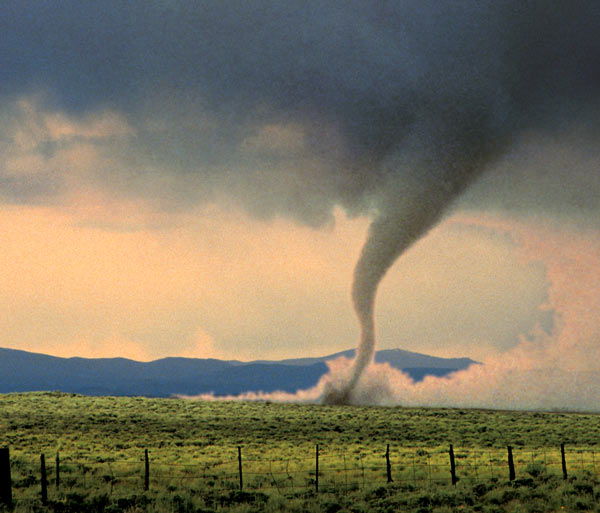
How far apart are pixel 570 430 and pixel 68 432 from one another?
4927cm

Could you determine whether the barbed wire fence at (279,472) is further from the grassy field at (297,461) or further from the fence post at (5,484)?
the grassy field at (297,461)

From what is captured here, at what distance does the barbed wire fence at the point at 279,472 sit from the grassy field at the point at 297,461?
110mm

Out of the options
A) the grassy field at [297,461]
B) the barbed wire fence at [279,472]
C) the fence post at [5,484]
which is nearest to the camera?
the fence post at [5,484]

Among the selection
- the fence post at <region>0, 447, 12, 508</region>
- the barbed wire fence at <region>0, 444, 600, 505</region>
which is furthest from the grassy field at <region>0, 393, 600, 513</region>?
the fence post at <region>0, 447, 12, 508</region>

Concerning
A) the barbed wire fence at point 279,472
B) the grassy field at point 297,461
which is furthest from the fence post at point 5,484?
the grassy field at point 297,461

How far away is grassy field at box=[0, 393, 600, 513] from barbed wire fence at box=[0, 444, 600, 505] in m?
0.11

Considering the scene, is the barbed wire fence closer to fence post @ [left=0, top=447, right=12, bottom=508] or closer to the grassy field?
fence post @ [left=0, top=447, right=12, bottom=508]

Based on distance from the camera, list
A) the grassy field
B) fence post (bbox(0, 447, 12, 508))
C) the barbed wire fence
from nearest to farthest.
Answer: fence post (bbox(0, 447, 12, 508)) < the grassy field < the barbed wire fence

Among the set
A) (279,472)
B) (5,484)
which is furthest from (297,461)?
(5,484)

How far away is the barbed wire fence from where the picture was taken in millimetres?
32844

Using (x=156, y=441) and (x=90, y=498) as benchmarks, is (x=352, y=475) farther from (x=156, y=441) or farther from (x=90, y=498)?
(x=156, y=441)

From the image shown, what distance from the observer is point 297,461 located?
44906 mm

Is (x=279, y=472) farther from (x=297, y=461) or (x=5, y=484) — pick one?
(x=5, y=484)

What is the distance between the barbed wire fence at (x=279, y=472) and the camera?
32.8m
